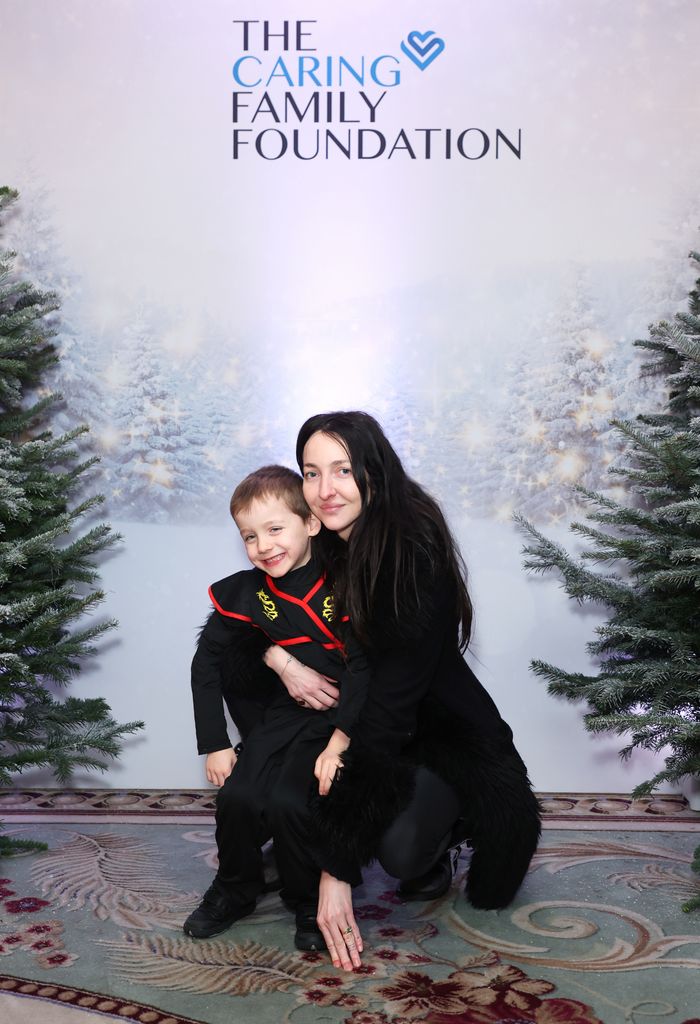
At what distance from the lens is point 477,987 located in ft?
6.07

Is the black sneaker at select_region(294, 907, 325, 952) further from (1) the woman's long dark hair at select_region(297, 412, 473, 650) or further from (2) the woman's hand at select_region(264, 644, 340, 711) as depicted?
(1) the woman's long dark hair at select_region(297, 412, 473, 650)

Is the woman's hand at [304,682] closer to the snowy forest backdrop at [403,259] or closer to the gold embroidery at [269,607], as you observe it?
the gold embroidery at [269,607]

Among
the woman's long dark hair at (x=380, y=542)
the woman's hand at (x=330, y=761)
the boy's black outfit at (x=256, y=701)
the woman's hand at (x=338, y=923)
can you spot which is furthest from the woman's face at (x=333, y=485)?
the woman's hand at (x=338, y=923)

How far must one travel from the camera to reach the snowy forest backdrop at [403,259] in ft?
10.1

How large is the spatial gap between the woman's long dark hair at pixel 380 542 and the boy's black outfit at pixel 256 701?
0.08 meters

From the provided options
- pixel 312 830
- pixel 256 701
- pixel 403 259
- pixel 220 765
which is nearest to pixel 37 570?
pixel 256 701

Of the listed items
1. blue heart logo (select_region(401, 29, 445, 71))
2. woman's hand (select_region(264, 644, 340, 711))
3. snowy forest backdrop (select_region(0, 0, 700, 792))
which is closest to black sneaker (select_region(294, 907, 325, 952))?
woman's hand (select_region(264, 644, 340, 711))

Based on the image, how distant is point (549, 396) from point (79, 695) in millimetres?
1788

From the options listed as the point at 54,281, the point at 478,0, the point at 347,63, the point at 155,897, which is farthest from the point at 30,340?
the point at 478,0

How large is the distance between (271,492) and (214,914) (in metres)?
0.92

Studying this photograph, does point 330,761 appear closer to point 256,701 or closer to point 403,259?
point 256,701

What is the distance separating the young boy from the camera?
2109 mm

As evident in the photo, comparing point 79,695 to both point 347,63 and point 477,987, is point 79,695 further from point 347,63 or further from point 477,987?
point 347,63

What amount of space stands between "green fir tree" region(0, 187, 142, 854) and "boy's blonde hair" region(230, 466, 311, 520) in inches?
27.7
